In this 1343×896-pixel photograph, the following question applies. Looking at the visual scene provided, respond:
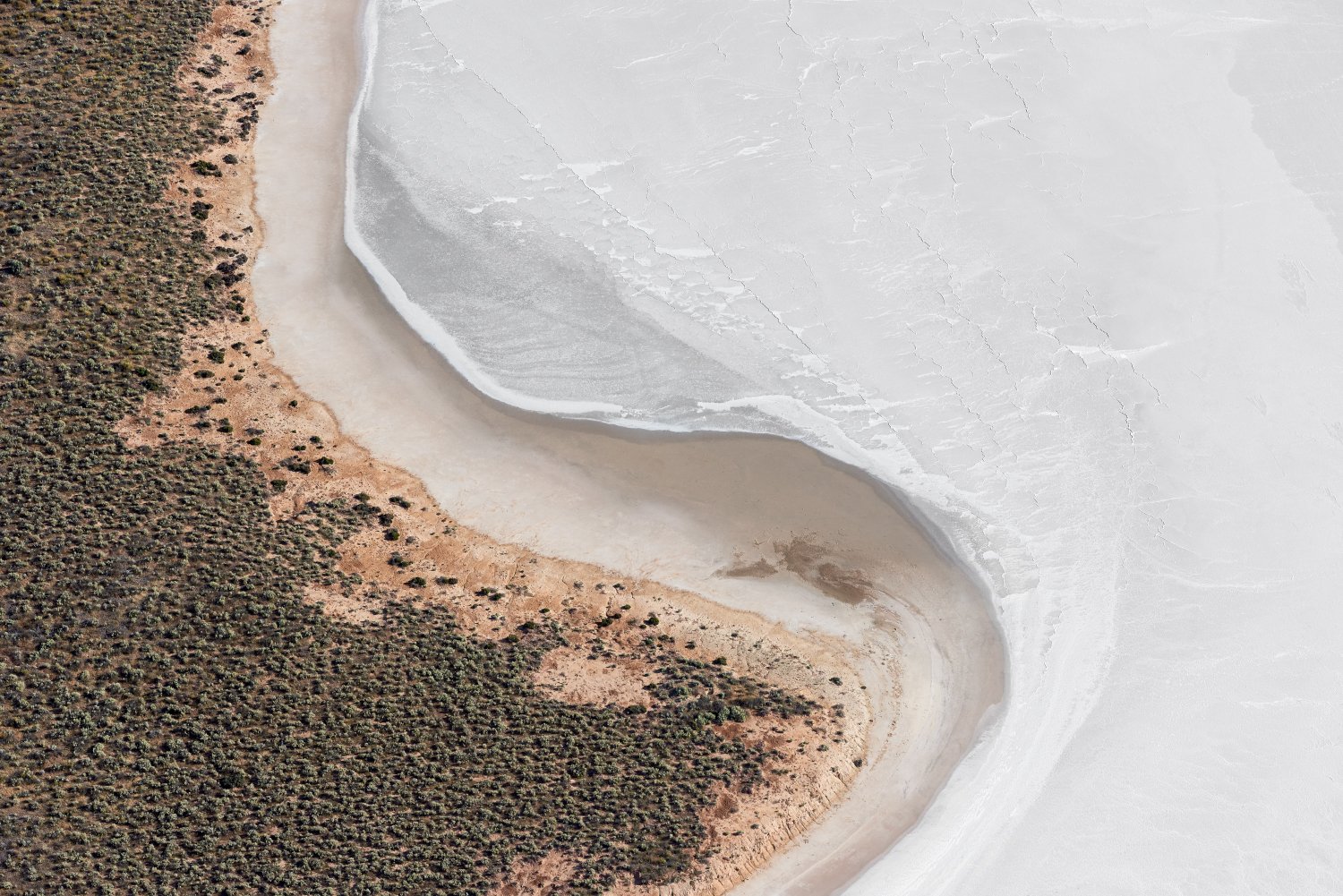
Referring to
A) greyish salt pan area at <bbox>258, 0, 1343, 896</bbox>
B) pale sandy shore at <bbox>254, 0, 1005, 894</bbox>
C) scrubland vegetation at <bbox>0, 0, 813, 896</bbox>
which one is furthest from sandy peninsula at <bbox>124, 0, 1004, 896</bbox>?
scrubland vegetation at <bbox>0, 0, 813, 896</bbox>

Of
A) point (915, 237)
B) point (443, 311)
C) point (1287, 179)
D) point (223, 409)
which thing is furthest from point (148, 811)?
point (1287, 179)

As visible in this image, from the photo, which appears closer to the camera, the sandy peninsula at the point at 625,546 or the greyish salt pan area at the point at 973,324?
the sandy peninsula at the point at 625,546

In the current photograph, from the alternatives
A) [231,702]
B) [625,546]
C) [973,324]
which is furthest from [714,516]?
[231,702]

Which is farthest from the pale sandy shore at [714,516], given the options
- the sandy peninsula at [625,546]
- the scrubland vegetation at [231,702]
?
the scrubland vegetation at [231,702]

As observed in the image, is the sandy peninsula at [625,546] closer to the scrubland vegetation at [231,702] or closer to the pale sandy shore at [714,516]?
the pale sandy shore at [714,516]

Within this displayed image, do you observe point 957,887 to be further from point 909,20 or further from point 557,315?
point 909,20

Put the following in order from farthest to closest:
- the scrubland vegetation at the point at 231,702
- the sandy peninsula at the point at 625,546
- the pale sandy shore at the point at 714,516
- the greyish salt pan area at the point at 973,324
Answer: the greyish salt pan area at the point at 973,324 → the pale sandy shore at the point at 714,516 → the sandy peninsula at the point at 625,546 → the scrubland vegetation at the point at 231,702
